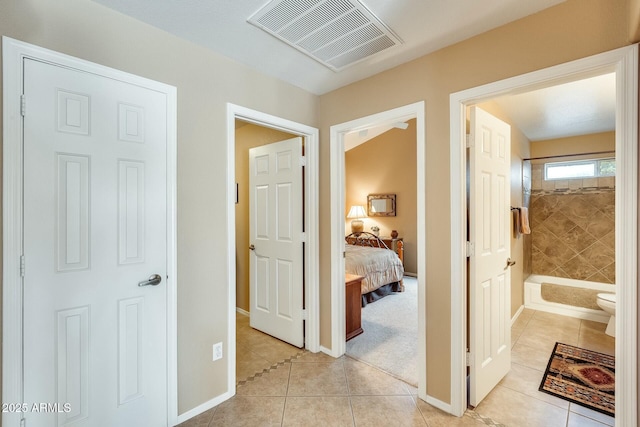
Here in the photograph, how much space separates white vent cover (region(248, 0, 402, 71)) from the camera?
58.9 inches

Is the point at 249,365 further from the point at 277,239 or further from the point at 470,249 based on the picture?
the point at 470,249

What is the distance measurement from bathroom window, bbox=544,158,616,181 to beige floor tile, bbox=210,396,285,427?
4647mm

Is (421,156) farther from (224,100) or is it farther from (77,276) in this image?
(77,276)

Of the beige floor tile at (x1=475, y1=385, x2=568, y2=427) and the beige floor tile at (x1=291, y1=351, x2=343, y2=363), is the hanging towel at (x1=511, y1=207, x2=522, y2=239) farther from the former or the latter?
the beige floor tile at (x1=291, y1=351, x2=343, y2=363)

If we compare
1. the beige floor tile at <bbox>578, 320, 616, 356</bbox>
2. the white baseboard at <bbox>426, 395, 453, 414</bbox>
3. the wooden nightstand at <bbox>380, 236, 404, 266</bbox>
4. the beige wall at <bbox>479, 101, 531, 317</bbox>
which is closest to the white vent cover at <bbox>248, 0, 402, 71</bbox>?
the beige wall at <bbox>479, 101, 531, 317</bbox>

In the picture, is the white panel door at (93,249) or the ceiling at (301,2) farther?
the ceiling at (301,2)

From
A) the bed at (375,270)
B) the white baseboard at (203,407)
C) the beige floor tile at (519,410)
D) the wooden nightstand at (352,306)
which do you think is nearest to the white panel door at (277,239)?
the wooden nightstand at (352,306)

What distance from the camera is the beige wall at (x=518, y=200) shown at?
3.21 m

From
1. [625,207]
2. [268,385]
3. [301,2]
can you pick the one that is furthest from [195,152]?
[625,207]

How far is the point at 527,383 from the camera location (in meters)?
2.15

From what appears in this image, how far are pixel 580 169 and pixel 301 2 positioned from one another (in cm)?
449

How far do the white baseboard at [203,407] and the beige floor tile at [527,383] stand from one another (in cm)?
209

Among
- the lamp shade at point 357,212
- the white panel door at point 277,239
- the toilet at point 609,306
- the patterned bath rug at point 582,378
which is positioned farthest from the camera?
the lamp shade at point 357,212

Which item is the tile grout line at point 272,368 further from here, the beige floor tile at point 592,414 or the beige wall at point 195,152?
the beige floor tile at point 592,414
